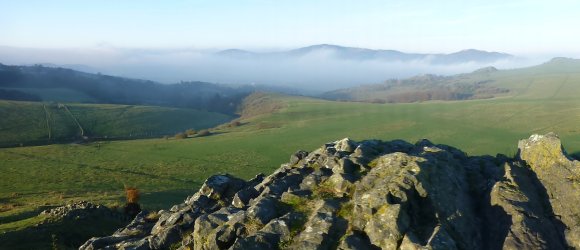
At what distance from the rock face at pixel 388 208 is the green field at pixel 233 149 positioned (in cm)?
2185

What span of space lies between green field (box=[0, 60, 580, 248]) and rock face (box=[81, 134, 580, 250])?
860 inches

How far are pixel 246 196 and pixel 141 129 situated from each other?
130407 mm

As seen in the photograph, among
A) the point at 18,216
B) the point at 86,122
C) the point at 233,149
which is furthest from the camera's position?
the point at 86,122

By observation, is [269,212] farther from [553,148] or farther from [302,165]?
[553,148]

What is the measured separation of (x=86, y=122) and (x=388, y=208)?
140 meters

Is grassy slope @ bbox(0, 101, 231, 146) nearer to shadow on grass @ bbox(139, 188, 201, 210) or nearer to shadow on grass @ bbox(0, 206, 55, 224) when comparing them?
shadow on grass @ bbox(139, 188, 201, 210)

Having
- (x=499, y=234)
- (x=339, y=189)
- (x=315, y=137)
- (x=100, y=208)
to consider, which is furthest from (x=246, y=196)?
(x=315, y=137)

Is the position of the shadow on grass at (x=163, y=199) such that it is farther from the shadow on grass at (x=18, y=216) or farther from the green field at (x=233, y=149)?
the shadow on grass at (x=18, y=216)

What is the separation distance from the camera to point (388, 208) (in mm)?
20125

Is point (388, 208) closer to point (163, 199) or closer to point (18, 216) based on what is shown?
point (18, 216)

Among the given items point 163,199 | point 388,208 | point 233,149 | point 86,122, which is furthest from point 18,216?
point 86,122

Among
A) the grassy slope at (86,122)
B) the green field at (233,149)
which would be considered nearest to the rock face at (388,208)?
the green field at (233,149)

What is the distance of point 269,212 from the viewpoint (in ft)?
71.2

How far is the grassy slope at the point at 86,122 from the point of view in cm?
11927
